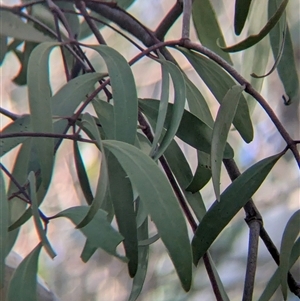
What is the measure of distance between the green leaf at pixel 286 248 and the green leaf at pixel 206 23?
0.22m

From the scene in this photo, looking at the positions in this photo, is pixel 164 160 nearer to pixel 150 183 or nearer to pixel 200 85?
pixel 150 183

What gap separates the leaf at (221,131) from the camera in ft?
1.05

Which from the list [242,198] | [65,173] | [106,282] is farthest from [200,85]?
[242,198]

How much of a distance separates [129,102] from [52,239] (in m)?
0.76

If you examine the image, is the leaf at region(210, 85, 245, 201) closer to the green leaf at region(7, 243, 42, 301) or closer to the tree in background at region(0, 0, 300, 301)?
the tree in background at region(0, 0, 300, 301)

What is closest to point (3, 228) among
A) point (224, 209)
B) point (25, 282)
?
point (25, 282)

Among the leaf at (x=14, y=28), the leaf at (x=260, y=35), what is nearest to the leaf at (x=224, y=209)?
the leaf at (x=260, y=35)

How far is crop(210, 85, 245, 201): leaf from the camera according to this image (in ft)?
1.05

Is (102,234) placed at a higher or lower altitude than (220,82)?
lower

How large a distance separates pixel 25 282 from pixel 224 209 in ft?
0.62

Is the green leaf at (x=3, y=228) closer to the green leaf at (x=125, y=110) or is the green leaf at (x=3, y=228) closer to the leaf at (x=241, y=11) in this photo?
the green leaf at (x=125, y=110)

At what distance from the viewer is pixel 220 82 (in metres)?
0.40

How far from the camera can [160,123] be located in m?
0.33

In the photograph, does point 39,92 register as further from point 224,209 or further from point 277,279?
point 277,279
